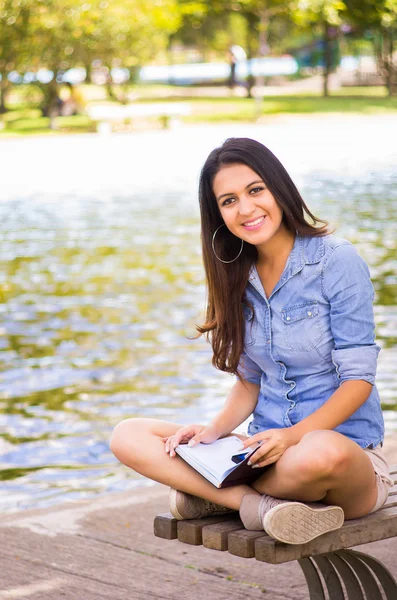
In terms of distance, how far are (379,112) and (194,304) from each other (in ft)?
98.1

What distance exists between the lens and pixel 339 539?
3.07 metres

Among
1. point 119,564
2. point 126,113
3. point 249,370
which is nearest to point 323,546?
point 249,370

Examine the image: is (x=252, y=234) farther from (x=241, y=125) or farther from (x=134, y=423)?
(x=241, y=125)

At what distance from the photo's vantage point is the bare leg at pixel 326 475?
3.00 metres

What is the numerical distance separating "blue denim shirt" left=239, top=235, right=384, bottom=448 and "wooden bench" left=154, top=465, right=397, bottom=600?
1.08 ft

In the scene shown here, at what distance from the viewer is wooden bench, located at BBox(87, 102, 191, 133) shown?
111 feet

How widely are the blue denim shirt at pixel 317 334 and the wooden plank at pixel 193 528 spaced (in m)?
0.39

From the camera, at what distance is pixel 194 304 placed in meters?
10.7

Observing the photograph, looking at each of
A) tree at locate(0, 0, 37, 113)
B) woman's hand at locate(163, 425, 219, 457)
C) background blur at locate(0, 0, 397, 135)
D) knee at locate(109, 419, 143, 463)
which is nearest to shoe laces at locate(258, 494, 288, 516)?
woman's hand at locate(163, 425, 219, 457)

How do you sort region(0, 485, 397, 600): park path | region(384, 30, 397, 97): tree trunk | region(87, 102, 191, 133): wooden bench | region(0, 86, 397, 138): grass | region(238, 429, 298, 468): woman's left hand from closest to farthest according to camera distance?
region(238, 429, 298, 468): woman's left hand < region(0, 485, 397, 600): park path < region(87, 102, 191, 133): wooden bench < region(0, 86, 397, 138): grass < region(384, 30, 397, 97): tree trunk

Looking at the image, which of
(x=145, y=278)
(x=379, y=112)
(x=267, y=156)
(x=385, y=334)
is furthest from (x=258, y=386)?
(x=379, y=112)

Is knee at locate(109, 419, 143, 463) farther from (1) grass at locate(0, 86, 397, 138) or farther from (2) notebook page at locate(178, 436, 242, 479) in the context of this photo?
(1) grass at locate(0, 86, 397, 138)

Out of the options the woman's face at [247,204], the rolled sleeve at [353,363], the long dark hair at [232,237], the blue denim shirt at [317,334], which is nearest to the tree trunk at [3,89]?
the long dark hair at [232,237]

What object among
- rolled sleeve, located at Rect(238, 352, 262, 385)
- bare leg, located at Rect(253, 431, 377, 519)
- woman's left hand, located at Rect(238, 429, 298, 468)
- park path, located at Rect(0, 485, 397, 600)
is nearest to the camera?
bare leg, located at Rect(253, 431, 377, 519)
